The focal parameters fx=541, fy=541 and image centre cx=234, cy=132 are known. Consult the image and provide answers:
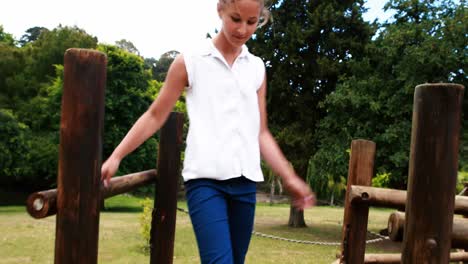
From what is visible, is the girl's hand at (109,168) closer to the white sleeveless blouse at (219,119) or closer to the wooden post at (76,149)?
the wooden post at (76,149)

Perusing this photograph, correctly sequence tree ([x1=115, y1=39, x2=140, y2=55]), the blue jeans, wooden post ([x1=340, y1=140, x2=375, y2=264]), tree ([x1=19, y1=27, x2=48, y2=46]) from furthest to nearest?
tree ([x1=115, y1=39, x2=140, y2=55])
tree ([x1=19, y1=27, x2=48, y2=46])
wooden post ([x1=340, y1=140, x2=375, y2=264])
the blue jeans

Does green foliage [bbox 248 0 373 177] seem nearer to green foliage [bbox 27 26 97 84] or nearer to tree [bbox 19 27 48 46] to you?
green foliage [bbox 27 26 97 84]

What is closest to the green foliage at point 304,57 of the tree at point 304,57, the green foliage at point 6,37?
the tree at point 304,57

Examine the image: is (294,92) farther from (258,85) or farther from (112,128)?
(258,85)

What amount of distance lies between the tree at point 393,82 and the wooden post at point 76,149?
13886 mm

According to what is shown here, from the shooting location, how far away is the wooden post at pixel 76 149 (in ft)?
7.20

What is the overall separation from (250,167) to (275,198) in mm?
38806

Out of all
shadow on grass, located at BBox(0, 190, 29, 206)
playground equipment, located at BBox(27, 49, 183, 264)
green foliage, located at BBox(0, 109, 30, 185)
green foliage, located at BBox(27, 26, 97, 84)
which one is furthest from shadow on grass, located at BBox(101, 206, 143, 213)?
playground equipment, located at BBox(27, 49, 183, 264)

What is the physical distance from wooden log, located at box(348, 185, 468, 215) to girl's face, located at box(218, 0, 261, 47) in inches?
57.4

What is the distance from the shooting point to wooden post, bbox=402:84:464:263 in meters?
2.11

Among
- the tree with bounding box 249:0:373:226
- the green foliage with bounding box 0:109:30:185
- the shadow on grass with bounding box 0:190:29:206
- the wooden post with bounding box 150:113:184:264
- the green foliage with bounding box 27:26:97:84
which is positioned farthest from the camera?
the green foliage with bounding box 27:26:97:84

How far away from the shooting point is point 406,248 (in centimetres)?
219

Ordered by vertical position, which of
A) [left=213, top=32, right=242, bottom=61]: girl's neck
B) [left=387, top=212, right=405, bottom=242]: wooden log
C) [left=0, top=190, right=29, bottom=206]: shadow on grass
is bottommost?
[left=0, top=190, right=29, bottom=206]: shadow on grass

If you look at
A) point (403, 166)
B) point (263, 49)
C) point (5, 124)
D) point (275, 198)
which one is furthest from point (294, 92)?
point (275, 198)
